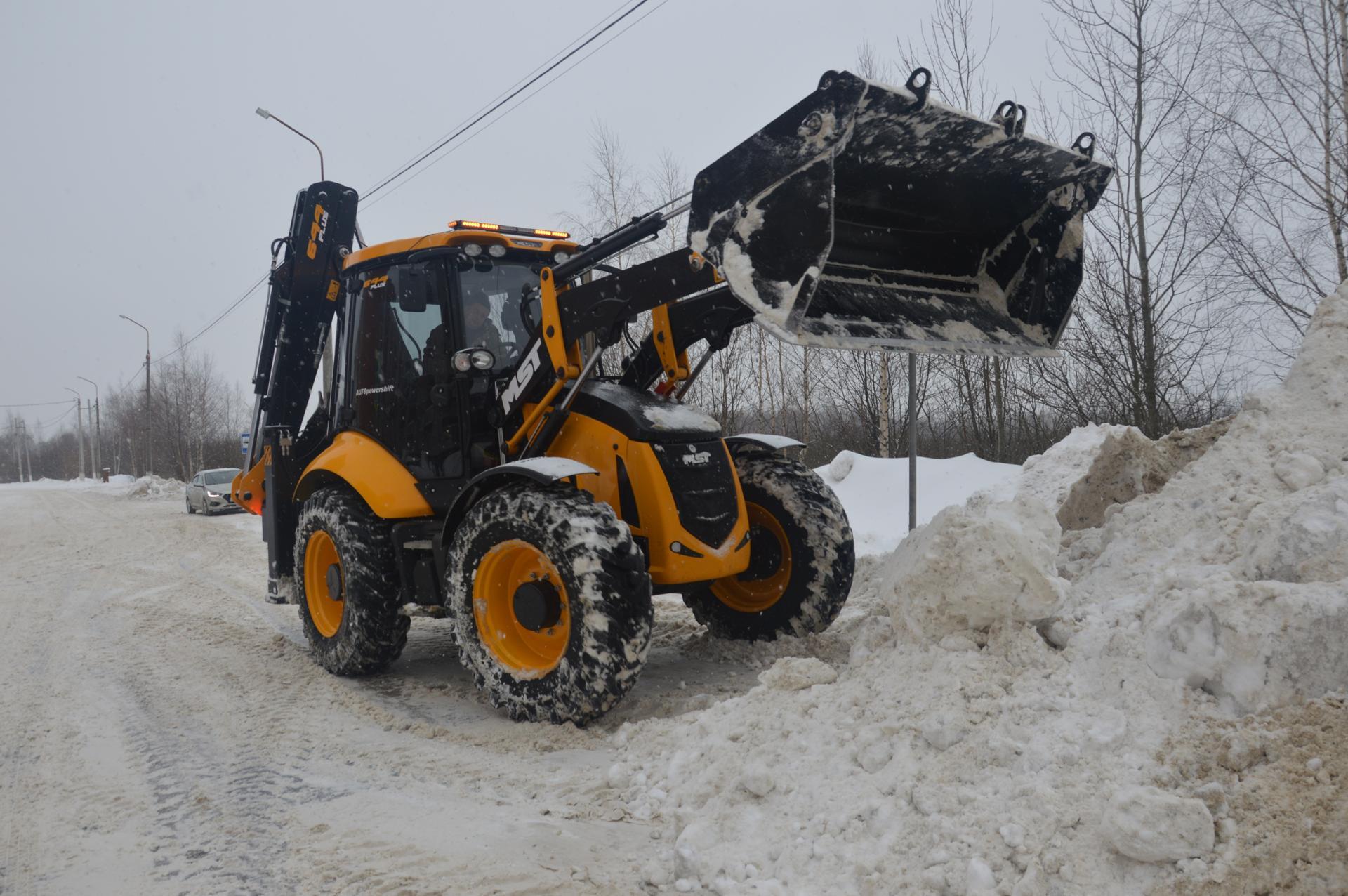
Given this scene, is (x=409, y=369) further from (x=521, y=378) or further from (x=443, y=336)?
(x=521, y=378)

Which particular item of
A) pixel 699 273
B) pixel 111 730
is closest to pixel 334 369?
pixel 111 730

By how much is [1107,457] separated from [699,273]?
3238 mm

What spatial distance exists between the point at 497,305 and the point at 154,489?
97.4 feet

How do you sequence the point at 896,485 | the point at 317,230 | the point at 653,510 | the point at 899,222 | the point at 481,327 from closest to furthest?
the point at 899,222, the point at 653,510, the point at 481,327, the point at 317,230, the point at 896,485

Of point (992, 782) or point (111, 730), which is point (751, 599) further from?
point (111, 730)

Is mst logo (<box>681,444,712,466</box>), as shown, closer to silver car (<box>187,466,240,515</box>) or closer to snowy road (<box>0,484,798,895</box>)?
snowy road (<box>0,484,798,895</box>)

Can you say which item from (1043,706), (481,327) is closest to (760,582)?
(481,327)

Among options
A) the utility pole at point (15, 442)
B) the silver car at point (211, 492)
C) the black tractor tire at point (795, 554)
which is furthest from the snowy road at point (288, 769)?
the utility pole at point (15, 442)

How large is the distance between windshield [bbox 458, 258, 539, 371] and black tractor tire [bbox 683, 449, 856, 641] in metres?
1.51

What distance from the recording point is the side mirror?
5.02 m

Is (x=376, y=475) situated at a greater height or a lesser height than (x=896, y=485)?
greater

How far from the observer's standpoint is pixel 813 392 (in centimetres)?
1741

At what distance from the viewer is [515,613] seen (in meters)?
4.42

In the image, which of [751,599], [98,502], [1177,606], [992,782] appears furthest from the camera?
[98,502]
